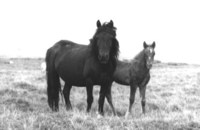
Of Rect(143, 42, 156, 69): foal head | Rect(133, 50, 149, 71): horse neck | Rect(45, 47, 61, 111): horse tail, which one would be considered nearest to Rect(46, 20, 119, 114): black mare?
Rect(45, 47, 61, 111): horse tail

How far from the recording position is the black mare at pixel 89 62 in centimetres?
698

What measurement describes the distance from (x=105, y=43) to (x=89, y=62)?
0.76m

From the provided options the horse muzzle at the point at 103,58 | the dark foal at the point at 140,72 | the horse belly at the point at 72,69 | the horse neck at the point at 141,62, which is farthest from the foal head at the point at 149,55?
the horse muzzle at the point at 103,58

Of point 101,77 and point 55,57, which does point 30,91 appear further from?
point 101,77

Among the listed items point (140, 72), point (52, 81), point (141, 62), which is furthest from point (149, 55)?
point (52, 81)

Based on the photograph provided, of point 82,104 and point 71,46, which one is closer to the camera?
point 71,46

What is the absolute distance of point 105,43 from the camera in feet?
22.3

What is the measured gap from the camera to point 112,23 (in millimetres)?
7207

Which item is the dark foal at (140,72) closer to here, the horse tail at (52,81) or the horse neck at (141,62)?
the horse neck at (141,62)

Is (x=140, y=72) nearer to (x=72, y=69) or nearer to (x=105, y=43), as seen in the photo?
(x=72, y=69)

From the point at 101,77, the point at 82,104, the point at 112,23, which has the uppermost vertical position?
the point at 112,23

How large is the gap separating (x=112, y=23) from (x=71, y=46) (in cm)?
209

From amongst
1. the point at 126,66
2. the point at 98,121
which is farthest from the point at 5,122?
the point at 126,66

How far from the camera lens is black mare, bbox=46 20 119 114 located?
6977mm
